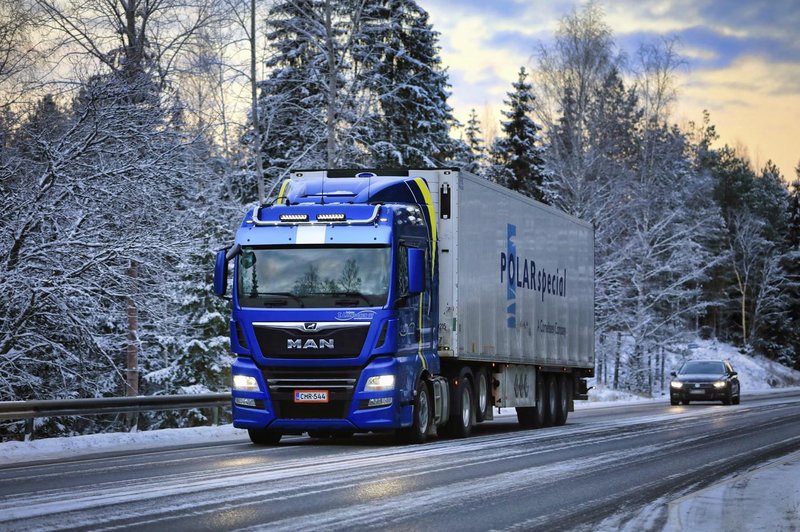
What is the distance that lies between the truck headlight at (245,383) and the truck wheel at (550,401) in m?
8.98

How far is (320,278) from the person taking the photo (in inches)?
661

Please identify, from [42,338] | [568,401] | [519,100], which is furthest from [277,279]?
[519,100]

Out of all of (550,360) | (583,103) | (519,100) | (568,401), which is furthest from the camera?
(519,100)

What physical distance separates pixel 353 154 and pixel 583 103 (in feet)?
53.7

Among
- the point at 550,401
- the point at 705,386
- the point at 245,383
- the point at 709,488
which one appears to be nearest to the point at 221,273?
the point at 245,383

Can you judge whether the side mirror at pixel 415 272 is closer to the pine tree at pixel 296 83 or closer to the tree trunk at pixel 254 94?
the tree trunk at pixel 254 94

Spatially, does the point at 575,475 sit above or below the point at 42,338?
below

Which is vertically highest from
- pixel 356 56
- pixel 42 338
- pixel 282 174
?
pixel 356 56

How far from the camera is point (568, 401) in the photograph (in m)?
26.2

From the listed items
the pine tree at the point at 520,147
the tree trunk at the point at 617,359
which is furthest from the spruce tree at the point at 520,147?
the tree trunk at the point at 617,359

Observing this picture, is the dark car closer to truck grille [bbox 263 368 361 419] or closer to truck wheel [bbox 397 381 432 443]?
truck wheel [bbox 397 381 432 443]

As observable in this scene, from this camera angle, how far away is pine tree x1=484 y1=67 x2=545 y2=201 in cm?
6253

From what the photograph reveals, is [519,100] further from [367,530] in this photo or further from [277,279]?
[367,530]

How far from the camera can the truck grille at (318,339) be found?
54.1ft
